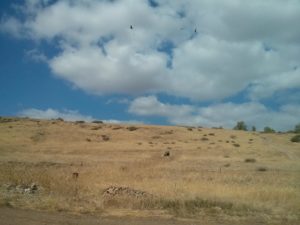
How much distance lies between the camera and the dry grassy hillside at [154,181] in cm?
1902

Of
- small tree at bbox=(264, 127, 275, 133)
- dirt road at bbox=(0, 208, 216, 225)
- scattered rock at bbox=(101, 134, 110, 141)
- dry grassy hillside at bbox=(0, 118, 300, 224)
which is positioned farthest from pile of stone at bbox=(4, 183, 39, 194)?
small tree at bbox=(264, 127, 275, 133)

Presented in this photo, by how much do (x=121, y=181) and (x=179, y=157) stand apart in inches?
1019

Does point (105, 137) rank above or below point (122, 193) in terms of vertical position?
above

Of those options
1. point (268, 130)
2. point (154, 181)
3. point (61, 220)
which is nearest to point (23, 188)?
point (61, 220)

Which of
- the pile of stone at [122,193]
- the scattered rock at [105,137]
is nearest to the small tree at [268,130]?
the scattered rock at [105,137]

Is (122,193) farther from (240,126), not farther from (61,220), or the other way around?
(240,126)

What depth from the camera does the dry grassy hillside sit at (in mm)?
19016

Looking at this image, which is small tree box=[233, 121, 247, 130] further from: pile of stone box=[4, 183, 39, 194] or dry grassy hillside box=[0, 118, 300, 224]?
pile of stone box=[4, 183, 39, 194]

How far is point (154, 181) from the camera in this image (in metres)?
29.9

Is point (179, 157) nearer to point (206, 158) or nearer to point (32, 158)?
point (206, 158)

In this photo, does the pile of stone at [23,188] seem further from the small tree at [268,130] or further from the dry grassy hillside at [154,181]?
the small tree at [268,130]

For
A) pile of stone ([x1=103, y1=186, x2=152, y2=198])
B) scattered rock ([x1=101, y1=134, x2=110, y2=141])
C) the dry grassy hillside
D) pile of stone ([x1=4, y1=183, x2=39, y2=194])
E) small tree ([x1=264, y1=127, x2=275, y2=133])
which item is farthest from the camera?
small tree ([x1=264, y1=127, x2=275, y2=133])

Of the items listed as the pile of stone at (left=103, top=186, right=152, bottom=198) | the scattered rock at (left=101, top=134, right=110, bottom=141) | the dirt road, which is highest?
the scattered rock at (left=101, top=134, right=110, bottom=141)

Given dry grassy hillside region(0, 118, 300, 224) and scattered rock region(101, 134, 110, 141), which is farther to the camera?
scattered rock region(101, 134, 110, 141)
